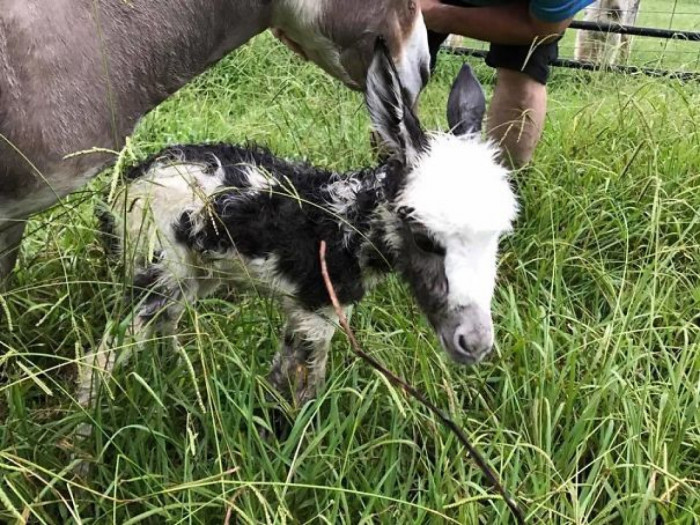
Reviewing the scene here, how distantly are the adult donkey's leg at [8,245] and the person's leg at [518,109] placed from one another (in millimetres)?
1698

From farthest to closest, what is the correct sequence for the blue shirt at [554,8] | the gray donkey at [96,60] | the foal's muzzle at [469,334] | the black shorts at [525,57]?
the black shorts at [525,57] → the blue shirt at [554,8] → the foal's muzzle at [469,334] → the gray donkey at [96,60]

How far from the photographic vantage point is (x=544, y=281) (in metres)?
2.36

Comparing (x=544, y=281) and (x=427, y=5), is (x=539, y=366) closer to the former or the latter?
(x=544, y=281)

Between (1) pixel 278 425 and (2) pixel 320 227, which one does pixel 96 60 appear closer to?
(2) pixel 320 227

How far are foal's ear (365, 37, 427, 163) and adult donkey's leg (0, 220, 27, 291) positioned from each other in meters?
0.81

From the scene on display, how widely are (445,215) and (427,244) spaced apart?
0.33 ft

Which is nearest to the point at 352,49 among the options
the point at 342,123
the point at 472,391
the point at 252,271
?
the point at 252,271

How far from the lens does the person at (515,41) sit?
8.32ft

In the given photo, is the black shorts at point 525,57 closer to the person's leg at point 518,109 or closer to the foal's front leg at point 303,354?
the person's leg at point 518,109

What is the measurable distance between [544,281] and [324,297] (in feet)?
2.89

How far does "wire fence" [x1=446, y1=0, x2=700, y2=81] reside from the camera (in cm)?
373

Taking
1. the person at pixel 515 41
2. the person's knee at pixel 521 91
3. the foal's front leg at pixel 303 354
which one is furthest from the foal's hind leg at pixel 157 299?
the person's knee at pixel 521 91

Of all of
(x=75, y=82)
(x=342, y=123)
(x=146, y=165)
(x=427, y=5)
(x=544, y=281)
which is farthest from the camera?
(x=342, y=123)

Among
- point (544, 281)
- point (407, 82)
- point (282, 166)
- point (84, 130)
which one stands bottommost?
point (544, 281)
